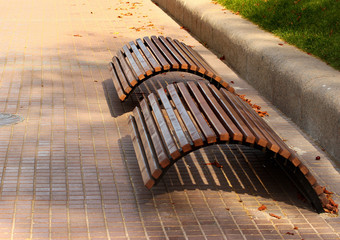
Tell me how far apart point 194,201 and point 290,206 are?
841 mm

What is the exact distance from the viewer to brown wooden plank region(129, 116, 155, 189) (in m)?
4.77

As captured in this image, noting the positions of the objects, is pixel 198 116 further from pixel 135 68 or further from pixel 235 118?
pixel 135 68

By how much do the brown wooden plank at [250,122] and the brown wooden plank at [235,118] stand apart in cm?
5

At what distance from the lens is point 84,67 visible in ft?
29.4

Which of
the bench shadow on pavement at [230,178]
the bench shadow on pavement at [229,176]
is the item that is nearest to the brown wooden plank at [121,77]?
the bench shadow on pavement at [229,176]

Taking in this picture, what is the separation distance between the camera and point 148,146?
5.21m

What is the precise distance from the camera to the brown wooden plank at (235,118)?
4824 mm

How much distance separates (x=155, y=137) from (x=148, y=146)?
104 mm

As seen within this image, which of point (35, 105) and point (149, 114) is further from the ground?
point (149, 114)

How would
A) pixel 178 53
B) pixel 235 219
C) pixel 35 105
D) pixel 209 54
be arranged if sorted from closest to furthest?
pixel 235 219 < pixel 35 105 < pixel 178 53 < pixel 209 54

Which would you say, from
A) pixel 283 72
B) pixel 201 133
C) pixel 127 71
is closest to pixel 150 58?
pixel 127 71

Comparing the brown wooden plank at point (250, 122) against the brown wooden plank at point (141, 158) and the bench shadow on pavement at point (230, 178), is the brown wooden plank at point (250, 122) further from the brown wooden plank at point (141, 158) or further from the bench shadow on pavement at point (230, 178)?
the brown wooden plank at point (141, 158)

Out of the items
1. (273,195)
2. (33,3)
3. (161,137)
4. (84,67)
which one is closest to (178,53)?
(84,67)

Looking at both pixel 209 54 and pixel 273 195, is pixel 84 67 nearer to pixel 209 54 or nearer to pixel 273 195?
pixel 209 54
